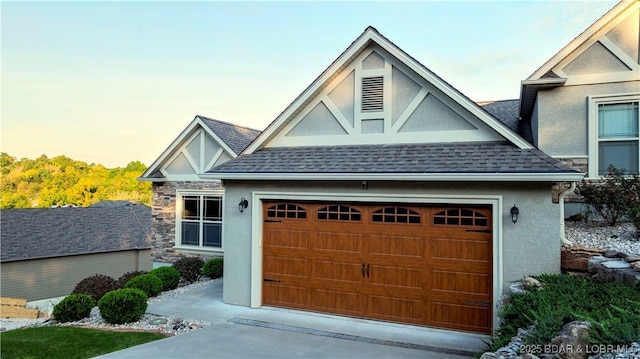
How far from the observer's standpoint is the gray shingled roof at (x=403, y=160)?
7.44 metres

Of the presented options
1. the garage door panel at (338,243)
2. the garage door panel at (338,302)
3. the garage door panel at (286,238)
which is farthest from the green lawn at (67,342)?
the garage door panel at (338,243)

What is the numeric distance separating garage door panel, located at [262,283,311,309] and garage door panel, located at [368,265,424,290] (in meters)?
1.60

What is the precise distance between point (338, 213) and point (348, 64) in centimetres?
354

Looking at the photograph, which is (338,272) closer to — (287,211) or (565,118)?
→ (287,211)

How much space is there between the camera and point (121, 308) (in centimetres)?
845

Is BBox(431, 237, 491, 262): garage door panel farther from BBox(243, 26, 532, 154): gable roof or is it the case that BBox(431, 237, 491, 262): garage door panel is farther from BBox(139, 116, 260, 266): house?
BBox(139, 116, 260, 266): house

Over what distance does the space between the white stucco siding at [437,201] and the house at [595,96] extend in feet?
9.00

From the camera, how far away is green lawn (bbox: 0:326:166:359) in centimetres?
683

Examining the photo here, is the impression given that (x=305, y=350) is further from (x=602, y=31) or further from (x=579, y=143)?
(x=602, y=31)

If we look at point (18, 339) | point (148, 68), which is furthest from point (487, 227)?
point (148, 68)

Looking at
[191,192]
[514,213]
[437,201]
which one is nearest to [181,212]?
[191,192]

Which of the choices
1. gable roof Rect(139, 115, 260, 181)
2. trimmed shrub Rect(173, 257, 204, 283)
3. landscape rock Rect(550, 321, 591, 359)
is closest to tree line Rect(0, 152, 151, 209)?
gable roof Rect(139, 115, 260, 181)

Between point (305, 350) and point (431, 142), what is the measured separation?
4980 millimetres

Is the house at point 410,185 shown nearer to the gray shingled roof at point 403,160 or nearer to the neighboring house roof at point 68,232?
the gray shingled roof at point 403,160
